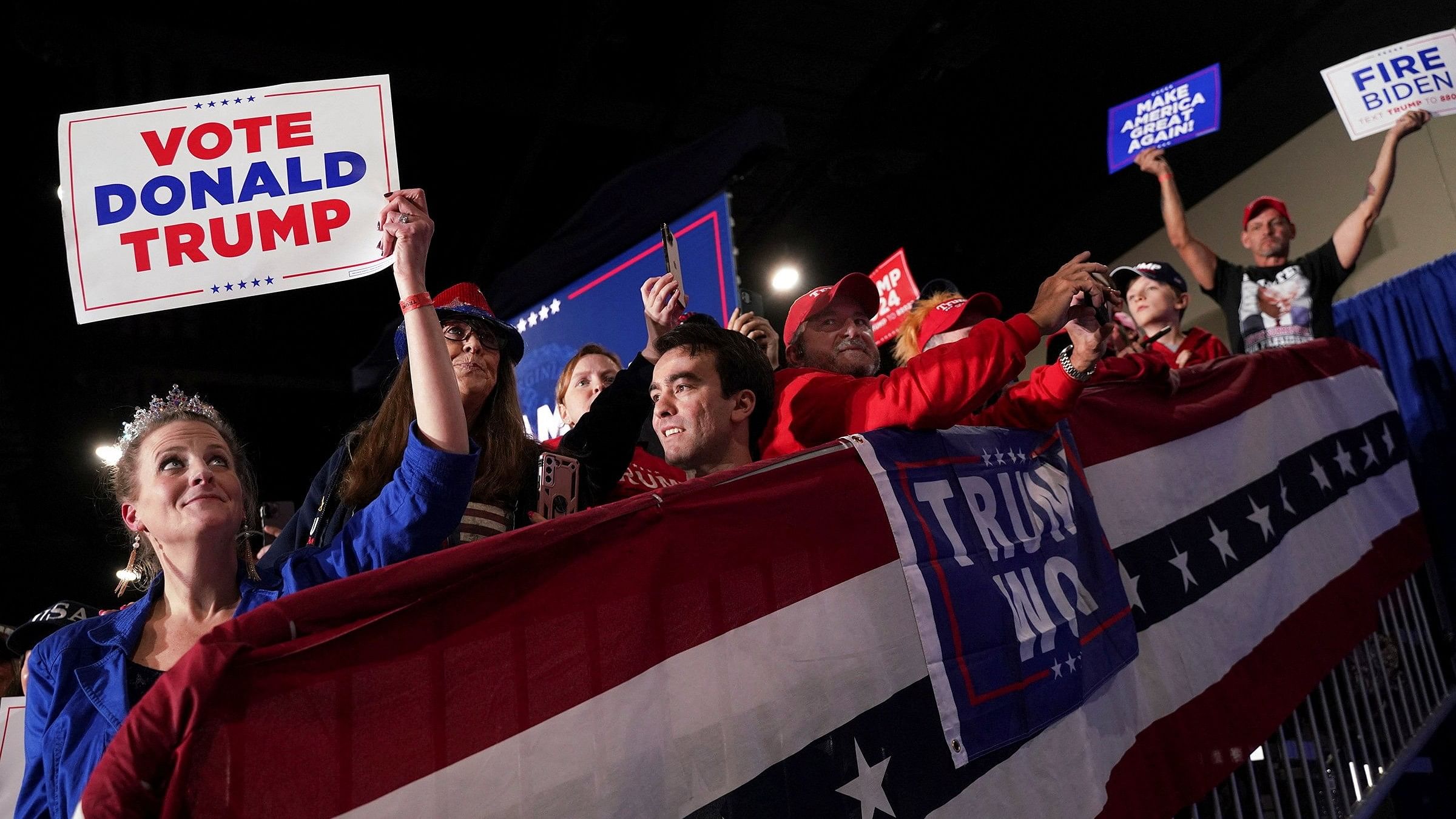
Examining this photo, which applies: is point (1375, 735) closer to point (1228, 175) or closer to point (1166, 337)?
point (1166, 337)

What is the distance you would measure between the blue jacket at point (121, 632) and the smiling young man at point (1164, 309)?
132 inches

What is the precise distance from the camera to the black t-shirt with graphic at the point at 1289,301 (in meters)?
4.57

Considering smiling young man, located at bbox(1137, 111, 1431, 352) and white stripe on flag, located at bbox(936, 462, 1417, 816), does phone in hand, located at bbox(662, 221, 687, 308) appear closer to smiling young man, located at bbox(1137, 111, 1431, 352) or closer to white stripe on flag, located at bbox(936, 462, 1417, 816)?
white stripe on flag, located at bbox(936, 462, 1417, 816)

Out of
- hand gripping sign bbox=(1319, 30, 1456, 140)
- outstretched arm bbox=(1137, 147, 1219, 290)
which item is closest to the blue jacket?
outstretched arm bbox=(1137, 147, 1219, 290)

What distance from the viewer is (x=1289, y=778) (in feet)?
8.58

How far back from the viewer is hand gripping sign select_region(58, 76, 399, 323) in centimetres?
213

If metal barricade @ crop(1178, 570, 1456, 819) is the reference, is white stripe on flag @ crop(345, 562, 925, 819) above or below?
above

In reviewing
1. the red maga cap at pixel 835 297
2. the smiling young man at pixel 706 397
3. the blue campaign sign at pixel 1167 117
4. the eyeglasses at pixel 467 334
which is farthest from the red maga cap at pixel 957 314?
the blue campaign sign at pixel 1167 117

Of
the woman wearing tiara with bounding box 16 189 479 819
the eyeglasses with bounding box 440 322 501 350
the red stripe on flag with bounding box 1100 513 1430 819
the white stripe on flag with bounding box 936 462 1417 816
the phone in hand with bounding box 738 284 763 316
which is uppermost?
the phone in hand with bounding box 738 284 763 316

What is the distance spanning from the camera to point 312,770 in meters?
1.16

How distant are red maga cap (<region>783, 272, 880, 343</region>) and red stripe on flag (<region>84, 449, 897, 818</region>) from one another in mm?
1318

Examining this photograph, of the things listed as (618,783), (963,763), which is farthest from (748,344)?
(618,783)

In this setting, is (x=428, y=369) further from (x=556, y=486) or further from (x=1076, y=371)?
(x=1076, y=371)

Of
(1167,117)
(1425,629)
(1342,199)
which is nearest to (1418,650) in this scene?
(1425,629)
